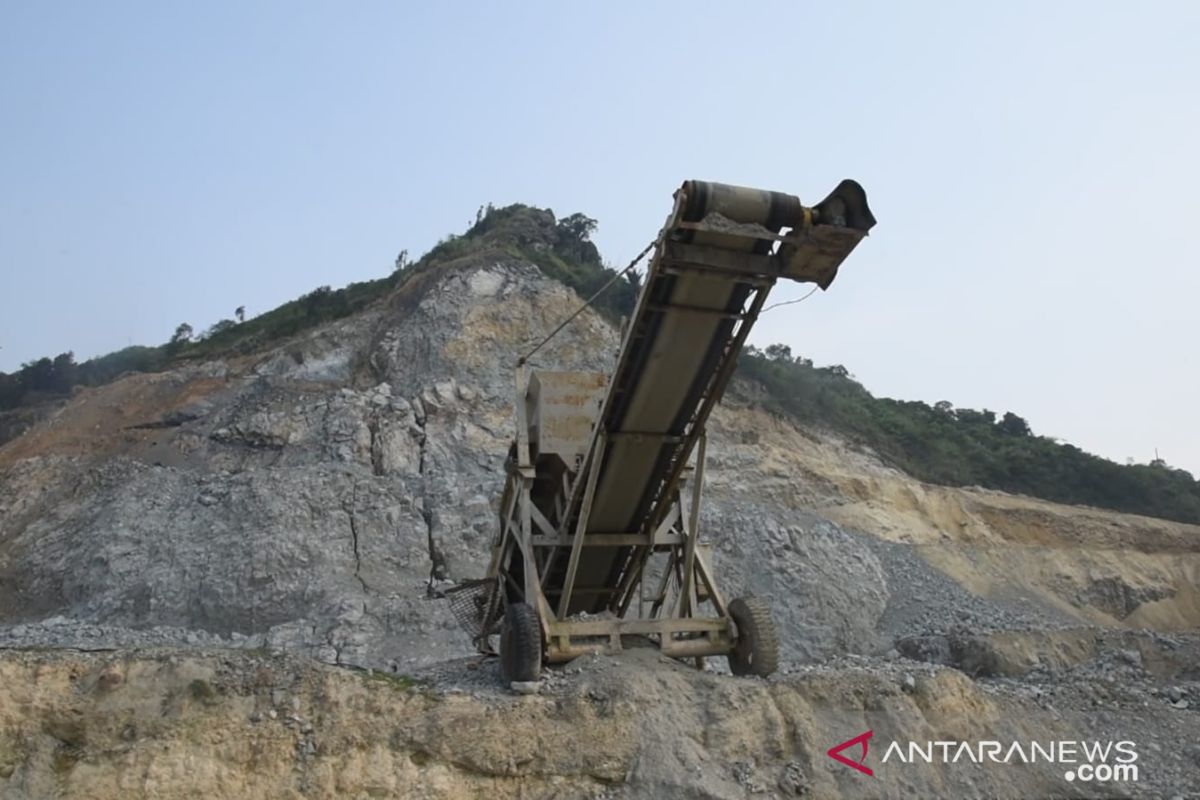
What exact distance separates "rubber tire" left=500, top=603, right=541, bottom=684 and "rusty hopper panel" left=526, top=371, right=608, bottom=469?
1.99 metres

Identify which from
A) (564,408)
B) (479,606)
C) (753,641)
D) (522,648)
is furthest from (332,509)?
(753,641)

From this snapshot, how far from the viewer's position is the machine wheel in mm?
9086

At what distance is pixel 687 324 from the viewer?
8062 mm

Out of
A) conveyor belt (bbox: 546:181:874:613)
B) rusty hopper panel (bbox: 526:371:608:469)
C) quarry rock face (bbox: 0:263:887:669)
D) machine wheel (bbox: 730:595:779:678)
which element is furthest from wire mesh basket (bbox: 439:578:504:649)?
quarry rock face (bbox: 0:263:887:669)

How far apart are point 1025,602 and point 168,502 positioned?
20372mm

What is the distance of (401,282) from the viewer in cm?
3006

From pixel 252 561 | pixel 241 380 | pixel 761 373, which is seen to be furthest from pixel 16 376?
pixel 761 373

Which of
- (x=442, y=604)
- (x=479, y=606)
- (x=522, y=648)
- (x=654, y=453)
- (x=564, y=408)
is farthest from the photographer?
(x=442, y=604)

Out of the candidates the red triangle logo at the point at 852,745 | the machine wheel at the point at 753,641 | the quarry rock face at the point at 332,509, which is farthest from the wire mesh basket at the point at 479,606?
the red triangle logo at the point at 852,745

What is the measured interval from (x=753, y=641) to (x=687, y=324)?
3.37m

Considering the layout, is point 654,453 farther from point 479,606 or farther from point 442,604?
point 442,604

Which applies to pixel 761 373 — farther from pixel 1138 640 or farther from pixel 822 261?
pixel 822 261

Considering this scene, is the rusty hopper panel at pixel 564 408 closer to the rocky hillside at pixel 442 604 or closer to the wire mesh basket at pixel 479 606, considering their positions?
the wire mesh basket at pixel 479 606

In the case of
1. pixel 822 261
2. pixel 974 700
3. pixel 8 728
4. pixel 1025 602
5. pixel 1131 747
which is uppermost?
pixel 822 261
